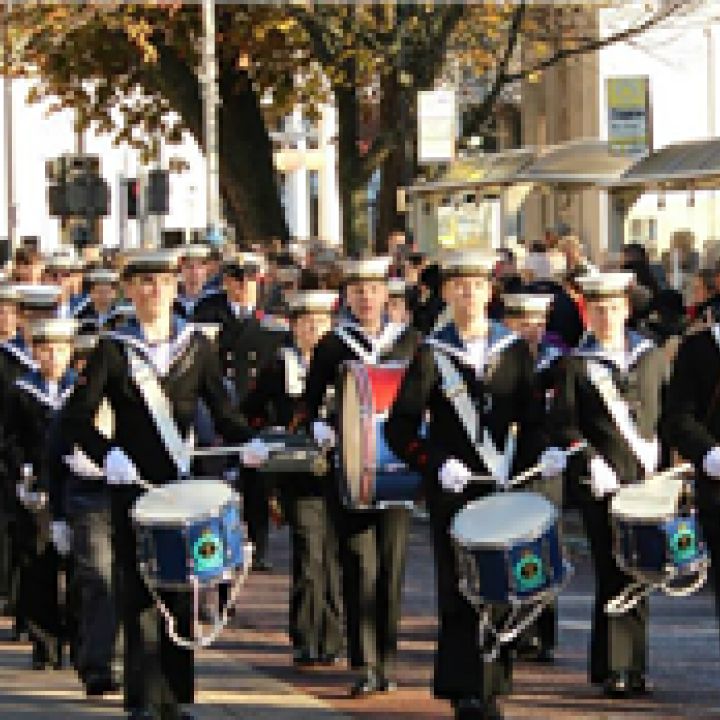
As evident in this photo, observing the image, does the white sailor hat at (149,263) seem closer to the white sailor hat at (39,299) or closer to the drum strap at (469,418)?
the drum strap at (469,418)

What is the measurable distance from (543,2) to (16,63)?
7.98 metres

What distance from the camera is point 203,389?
464 inches

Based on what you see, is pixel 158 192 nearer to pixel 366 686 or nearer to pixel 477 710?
pixel 366 686

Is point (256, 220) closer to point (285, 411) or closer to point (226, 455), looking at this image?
point (285, 411)

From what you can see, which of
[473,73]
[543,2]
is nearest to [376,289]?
[543,2]

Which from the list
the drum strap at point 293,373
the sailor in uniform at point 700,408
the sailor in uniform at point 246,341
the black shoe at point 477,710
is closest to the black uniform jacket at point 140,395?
the black shoe at point 477,710

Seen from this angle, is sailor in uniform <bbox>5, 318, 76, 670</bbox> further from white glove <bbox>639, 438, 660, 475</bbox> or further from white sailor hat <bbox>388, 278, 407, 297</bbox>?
white glove <bbox>639, 438, 660, 475</bbox>

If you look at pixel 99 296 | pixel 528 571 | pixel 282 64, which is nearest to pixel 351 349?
pixel 528 571

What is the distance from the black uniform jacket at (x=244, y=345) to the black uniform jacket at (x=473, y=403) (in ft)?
14.2

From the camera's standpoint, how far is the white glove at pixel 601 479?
40.1 feet

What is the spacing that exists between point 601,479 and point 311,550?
264 centimetres

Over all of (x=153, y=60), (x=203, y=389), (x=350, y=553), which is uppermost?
(x=153, y=60)

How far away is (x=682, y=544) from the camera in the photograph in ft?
38.2

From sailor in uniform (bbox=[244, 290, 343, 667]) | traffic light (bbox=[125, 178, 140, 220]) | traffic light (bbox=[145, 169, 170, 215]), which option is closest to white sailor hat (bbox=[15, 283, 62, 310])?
sailor in uniform (bbox=[244, 290, 343, 667])
